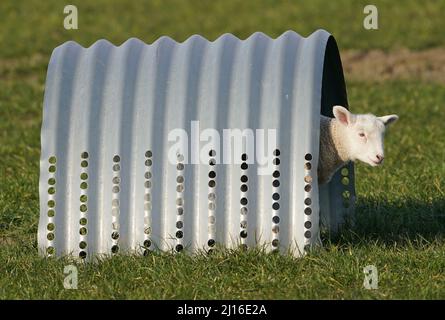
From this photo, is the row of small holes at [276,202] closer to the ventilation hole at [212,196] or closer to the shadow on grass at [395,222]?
the ventilation hole at [212,196]

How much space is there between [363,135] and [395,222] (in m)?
1.12

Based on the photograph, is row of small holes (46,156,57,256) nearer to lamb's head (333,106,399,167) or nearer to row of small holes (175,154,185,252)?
row of small holes (175,154,185,252)

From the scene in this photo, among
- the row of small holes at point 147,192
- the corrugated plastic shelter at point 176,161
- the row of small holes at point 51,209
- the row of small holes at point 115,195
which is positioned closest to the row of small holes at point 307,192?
the corrugated plastic shelter at point 176,161

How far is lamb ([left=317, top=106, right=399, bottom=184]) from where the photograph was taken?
7.95 m

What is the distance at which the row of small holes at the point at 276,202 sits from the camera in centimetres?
778

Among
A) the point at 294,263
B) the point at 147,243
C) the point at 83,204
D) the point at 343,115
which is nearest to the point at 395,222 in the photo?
the point at 343,115

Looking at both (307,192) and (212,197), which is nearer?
(307,192)

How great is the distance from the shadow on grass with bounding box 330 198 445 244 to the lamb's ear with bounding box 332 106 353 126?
0.89m

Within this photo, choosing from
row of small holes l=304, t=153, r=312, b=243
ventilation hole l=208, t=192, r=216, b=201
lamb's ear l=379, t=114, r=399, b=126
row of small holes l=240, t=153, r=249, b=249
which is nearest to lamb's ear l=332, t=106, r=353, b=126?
lamb's ear l=379, t=114, r=399, b=126

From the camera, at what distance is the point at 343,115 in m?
8.05

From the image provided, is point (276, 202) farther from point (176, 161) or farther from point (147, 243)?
point (147, 243)

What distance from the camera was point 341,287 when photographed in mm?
7293

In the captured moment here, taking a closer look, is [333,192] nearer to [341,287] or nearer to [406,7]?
[341,287]

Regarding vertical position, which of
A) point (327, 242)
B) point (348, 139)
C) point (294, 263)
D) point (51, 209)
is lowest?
point (294, 263)
